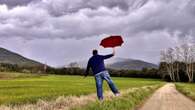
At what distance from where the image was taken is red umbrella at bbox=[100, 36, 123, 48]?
1593 cm

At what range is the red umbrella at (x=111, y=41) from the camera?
15.9m

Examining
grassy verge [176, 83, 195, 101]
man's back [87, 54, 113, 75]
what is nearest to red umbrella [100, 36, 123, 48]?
man's back [87, 54, 113, 75]

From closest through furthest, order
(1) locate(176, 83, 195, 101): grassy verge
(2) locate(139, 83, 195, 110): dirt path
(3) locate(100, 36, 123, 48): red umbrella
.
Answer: (3) locate(100, 36, 123, 48): red umbrella → (2) locate(139, 83, 195, 110): dirt path → (1) locate(176, 83, 195, 101): grassy verge

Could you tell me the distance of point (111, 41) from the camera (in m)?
16.1

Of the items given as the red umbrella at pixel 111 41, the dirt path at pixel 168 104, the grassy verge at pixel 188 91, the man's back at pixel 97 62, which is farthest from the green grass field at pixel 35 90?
the grassy verge at pixel 188 91

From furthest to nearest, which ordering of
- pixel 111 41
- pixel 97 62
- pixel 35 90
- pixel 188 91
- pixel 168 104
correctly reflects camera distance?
pixel 188 91
pixel 35 90
pixel 168 104
pixel 97 62
pixel 111 41

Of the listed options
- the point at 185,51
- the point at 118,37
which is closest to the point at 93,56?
the point at 118,37

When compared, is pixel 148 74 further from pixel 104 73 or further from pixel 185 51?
pixel 104 73

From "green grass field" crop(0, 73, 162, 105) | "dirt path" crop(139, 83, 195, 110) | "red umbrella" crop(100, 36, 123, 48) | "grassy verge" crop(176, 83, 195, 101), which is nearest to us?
"red umbrella" crop(100, 36, 123, 48)

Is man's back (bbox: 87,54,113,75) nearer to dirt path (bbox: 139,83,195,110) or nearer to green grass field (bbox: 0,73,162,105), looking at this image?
dirt path (bbox: 139,83,195,110)

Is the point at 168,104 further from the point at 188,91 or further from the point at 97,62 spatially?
the point at 188,91

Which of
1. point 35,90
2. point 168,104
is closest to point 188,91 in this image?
point 35,90

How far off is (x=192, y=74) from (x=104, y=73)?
117 metres

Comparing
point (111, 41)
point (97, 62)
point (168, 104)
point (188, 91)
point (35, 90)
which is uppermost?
point (111, 41)
